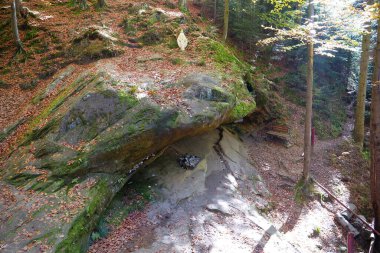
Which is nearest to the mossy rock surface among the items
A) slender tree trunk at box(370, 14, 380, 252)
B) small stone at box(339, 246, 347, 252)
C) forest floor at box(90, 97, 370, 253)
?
forest floor at box(90, 97, 370, 253)

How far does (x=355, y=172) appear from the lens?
46.8 ft

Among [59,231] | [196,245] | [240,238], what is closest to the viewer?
[59,231]

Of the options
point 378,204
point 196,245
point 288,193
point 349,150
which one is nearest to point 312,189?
point 288,193

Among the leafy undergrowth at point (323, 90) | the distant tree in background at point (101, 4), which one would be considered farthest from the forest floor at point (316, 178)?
the distant tree in background at point (101, 4)

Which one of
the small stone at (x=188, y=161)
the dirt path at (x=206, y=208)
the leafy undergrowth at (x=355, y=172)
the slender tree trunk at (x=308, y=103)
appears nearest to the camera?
the dirt path at (x=206, y=208)

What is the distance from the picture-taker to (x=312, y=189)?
40.1 feet

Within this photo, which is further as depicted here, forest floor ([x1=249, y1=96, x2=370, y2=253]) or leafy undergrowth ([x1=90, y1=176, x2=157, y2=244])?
forest floor ([x1=249, y1=96, x2=370, y2=253])

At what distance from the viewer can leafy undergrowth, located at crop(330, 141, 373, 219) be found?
484 inches

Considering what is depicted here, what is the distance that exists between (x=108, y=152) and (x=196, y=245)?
11.9 ft

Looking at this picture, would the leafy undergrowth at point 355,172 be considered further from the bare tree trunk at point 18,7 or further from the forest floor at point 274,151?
the bare tree trunk at point 18,7

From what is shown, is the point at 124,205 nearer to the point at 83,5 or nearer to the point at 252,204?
the point at 252,204

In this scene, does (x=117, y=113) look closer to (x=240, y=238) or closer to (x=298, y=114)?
(x=240, y=238)

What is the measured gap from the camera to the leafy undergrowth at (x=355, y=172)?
1229 cm

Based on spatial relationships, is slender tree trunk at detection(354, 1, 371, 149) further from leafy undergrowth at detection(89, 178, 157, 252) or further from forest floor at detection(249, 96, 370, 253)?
leafy undergrowth at detection(89, 178, 157, 252)
